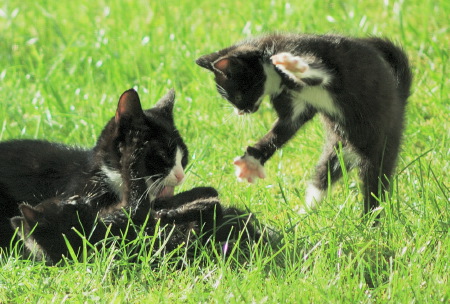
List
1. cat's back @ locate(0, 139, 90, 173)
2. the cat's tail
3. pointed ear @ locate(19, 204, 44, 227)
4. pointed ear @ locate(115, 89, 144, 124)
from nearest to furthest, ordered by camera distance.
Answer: pointed ear @ locate(19, 204, 44, 227) < pointed ear @ locate(115, 89, 144, 124) < cat's back @ locate(0, 139, 90, 173) < the cat's tail

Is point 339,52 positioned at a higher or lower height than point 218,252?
higher

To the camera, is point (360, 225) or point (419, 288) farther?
point (360, 225)

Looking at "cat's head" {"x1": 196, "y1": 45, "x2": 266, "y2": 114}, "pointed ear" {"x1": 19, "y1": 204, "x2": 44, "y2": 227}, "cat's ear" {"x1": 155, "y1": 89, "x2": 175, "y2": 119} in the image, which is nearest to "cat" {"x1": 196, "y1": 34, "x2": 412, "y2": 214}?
"cat's head" {"x1": 196, "y1": 45, "x2": 266, "y2": 114}

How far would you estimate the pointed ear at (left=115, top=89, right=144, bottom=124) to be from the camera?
3621mm

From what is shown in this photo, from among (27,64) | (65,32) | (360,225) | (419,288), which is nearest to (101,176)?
(360,225)

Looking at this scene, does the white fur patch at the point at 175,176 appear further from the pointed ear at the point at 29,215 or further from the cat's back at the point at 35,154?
the pointed ear at the point at 29,215

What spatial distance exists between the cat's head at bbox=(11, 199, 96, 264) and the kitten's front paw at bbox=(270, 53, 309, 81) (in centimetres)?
117

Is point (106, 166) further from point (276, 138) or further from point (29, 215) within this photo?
point (276, 138)

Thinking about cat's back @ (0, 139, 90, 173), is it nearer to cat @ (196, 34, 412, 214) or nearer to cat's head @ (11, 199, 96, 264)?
cat's head @ (11, 199, 96, 264)

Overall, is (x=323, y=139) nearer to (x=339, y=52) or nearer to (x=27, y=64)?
(x=339, y=52)

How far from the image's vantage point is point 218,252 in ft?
11.2

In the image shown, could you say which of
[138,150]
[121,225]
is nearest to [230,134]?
[138,150]

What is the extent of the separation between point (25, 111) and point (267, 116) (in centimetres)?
167

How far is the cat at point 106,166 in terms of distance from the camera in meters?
3.70
